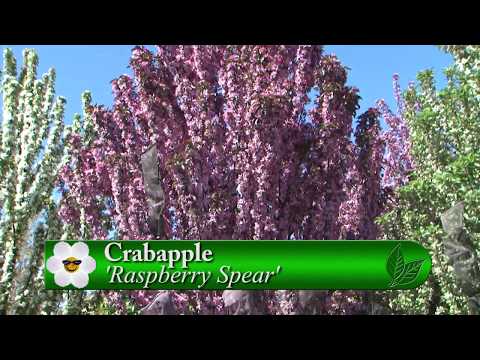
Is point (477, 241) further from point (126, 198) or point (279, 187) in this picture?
point (126, 198)

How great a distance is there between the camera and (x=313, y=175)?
1293 centimetres

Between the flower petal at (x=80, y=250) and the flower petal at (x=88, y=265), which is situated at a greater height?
the flower petal at (x=80, y=250)

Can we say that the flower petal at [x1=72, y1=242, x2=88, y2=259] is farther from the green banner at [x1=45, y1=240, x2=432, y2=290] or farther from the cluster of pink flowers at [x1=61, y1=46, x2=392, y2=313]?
the cluster of pink flowers at [x1=61, y1=46, x2=392, y2=313]

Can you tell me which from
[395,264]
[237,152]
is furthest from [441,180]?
[395,264]

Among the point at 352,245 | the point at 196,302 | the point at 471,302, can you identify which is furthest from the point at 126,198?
the point at 471,302

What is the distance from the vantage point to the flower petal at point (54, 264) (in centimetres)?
889

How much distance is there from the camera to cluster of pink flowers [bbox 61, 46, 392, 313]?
12.6m

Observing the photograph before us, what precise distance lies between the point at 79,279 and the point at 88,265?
0.78 ft

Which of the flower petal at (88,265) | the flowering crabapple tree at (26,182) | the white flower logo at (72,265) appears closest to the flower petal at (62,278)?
the white flower logo at (72,265)

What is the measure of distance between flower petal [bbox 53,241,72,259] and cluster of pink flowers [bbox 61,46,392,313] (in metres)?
3.82

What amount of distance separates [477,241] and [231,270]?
21.9ft

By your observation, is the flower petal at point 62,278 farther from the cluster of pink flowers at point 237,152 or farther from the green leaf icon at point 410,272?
the green leaf icon at point 410,272

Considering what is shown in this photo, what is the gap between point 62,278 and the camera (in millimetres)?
8758

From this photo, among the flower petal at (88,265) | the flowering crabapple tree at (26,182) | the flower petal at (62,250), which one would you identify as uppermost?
the flowering crabapple tree at (26,182)
